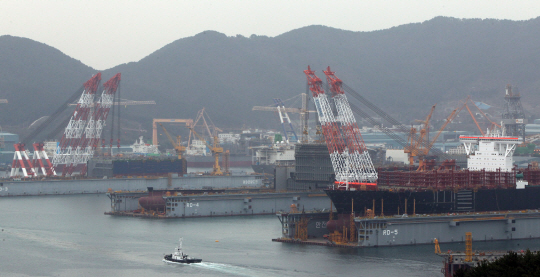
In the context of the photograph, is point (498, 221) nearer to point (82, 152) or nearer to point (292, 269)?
point (292, 269)

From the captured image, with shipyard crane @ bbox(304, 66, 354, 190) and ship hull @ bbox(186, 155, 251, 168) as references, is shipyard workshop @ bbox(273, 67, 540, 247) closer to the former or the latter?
shipyard crane @ bbox(304, 66, 354, 190)

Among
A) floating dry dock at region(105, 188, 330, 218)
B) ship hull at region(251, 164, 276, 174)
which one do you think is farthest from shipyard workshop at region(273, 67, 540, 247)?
ship hull at region(251, 164, 276, 174)

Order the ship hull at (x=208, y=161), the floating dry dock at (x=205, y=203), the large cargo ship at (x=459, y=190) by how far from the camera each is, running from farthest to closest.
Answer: the ship hull at (x=208, y=161) → the floating dry dock at (x=205, y=203) → the large cargo ship at (x=459, y=190)

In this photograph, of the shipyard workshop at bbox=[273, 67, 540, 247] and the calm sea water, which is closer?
the calm sea water

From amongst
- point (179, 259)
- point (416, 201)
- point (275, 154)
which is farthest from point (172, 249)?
point (275, 154)

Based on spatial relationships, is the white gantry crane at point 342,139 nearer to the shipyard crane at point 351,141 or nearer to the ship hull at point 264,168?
the shipyard crane at point 351,141

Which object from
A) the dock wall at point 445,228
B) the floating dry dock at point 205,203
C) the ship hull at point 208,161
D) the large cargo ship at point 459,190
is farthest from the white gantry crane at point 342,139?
the ship hull at point 208,161
